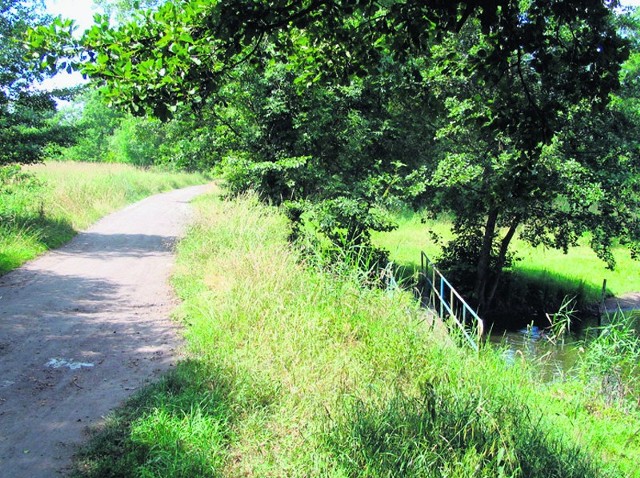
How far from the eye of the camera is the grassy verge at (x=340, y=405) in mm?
3941

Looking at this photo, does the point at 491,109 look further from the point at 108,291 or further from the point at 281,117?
the point at 281,117

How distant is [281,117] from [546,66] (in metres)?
9.78

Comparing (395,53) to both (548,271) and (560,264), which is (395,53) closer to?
(548,271)

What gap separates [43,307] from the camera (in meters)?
8.06

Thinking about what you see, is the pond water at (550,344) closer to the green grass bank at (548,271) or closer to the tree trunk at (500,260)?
the tree trunk at (500,260)

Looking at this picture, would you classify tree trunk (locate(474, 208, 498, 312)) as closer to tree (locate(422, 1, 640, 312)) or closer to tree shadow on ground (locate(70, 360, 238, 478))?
tree (locate(422, 1, 640, 312))

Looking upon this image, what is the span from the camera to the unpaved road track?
438cm

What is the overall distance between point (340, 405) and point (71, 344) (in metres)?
3.85

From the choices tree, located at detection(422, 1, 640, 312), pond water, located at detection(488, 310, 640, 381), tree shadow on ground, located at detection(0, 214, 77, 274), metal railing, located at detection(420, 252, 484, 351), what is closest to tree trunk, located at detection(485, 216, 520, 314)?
tree, located at detection(422, 1, 640, 312)

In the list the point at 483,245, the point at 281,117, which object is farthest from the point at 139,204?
the point at 483,245

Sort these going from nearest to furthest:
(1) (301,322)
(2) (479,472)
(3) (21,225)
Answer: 1. (2) (479,472)
2. (1) (301,322)
3. (3) (21,225)

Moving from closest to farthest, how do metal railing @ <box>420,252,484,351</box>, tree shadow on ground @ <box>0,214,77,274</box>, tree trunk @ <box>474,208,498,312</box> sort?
1. metal railing @ <box>420,252,484,351</box>
2. tree shadow on ground @ <box>0,214,77,274</box>
3. tree trunk @ <box>474,208,498,312</box>

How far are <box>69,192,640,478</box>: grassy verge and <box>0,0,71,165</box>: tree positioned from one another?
26.6ft

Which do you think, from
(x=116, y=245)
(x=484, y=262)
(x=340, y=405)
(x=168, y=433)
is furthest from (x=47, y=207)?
(x=340, y=405)
